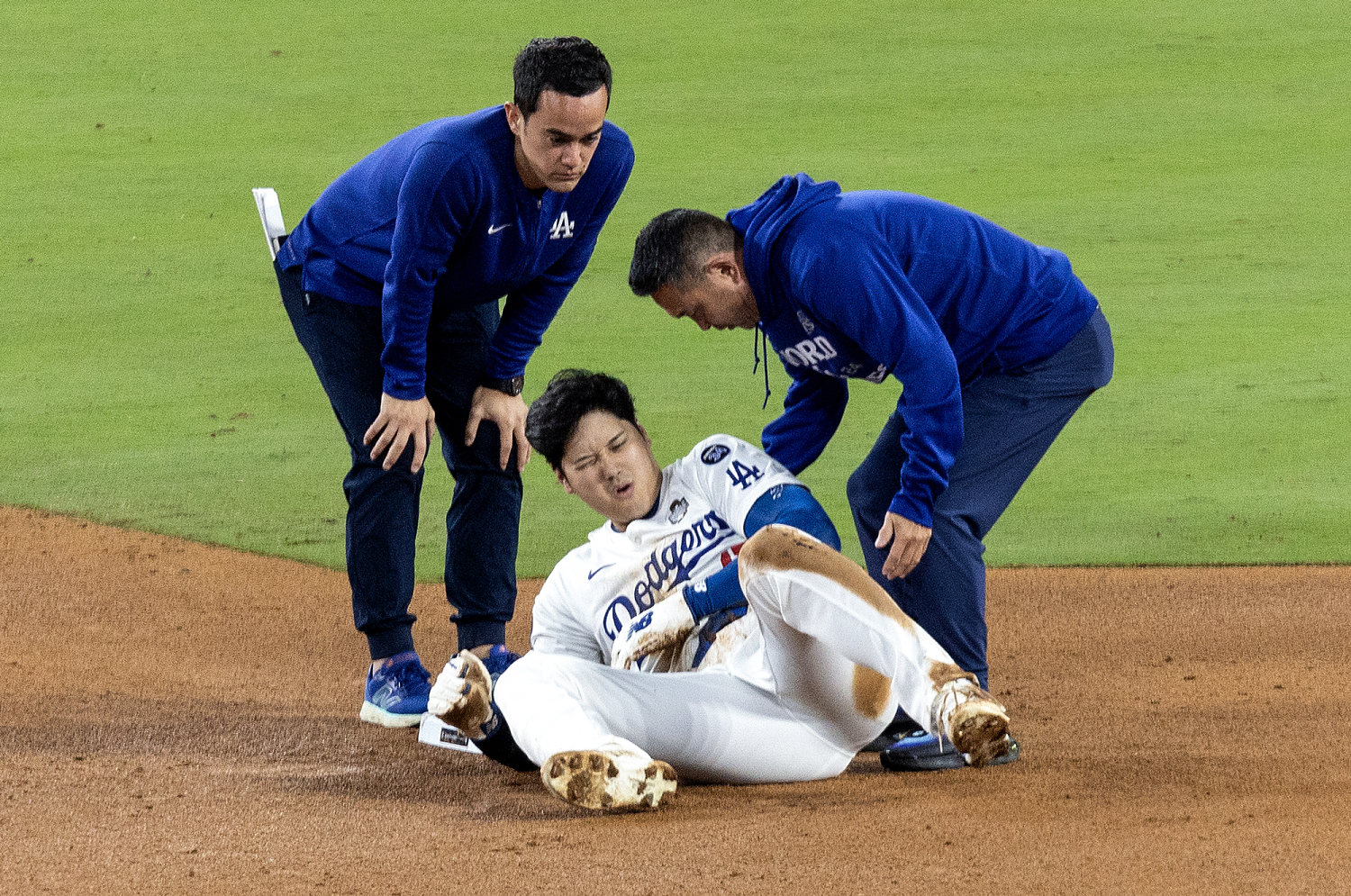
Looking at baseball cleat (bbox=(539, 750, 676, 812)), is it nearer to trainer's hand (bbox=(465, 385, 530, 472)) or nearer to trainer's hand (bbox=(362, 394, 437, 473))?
trainer's hand (bbox=(362, 394, 437, 473))

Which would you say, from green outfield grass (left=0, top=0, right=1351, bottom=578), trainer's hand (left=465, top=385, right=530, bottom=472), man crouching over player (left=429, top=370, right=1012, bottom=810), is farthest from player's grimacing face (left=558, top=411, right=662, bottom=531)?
green outfield grass (left=0, top=0, right=1351, bottom=578)

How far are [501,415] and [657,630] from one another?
3.32 ft

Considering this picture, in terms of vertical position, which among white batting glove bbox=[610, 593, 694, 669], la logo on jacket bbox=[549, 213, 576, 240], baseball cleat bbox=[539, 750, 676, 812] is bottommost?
baseball cleat bbox=[539, 750, 676, 812]

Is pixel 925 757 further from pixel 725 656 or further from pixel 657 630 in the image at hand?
pixel 657 630

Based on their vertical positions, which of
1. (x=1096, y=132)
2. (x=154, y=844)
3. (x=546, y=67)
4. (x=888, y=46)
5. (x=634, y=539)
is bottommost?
(x=154, y=844)

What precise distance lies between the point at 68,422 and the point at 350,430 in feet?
12.8

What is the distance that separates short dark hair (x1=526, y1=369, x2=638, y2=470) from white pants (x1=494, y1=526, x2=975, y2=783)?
1.75ft

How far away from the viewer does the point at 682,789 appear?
321 cm

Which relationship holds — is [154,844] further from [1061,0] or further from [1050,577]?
[1061,0]

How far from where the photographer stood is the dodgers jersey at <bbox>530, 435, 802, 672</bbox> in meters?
3.41

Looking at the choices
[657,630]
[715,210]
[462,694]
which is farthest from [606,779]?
[715,210]

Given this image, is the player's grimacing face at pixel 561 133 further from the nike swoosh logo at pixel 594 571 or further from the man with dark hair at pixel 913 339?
the nike swoosh logo at pixel 594 571

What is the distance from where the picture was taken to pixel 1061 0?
44.0ft

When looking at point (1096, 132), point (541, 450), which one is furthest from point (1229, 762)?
point (1096, 132)
